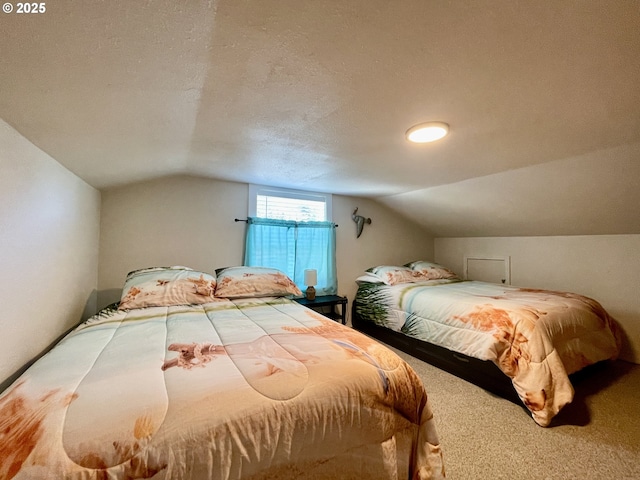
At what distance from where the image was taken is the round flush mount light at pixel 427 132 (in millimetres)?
1542

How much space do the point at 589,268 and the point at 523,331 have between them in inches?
74.6

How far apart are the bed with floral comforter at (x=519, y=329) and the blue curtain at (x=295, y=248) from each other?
2.66 ft

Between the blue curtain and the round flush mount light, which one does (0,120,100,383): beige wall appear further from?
the round flush mount light

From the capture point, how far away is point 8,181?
114 centimetres

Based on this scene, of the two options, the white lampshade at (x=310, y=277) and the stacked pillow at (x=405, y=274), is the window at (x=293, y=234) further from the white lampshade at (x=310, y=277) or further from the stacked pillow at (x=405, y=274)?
the stacked pillow at (x=405, y=274)

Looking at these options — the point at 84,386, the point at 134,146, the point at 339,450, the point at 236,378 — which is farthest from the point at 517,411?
the point at 134,146

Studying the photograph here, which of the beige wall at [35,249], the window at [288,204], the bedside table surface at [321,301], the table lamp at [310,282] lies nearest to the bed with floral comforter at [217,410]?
the beige wall at [35,249]

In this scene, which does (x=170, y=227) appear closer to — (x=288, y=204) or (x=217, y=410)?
(x=288, y=204)

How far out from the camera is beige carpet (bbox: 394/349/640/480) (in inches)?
53.9

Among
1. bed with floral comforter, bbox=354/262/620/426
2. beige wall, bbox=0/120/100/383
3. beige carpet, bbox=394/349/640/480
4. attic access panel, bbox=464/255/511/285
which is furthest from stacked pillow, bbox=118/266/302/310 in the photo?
attic access panel, bbox=464/255/511/285

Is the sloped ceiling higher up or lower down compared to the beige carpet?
higher up

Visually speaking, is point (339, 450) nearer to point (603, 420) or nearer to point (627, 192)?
point (603, 420)

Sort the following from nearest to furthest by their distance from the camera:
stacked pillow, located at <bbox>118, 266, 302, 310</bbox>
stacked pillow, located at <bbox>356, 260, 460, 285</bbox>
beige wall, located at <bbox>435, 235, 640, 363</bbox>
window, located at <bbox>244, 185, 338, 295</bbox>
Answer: stacked pillow, located at <bbox>118, 266, 302, 310</bbox> < beige wall, located at <bbox>435, 235, 640, 363</bbox> < window, located at <bbox>244, 185, 338, 295</bbox> < stacked pillow, located at <bbox>356, 260, 460, 285</bbox>

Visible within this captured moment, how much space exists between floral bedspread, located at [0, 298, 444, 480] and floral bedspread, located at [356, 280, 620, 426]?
3.78 ft
